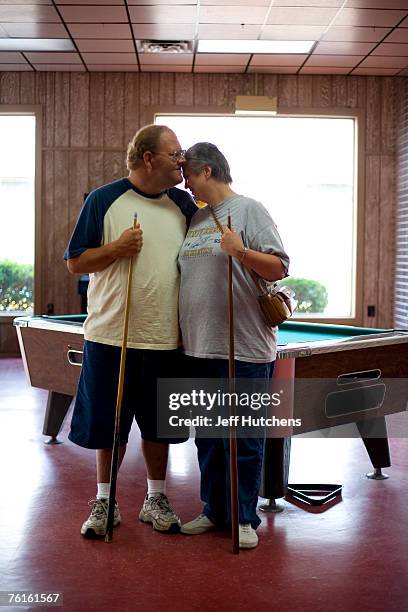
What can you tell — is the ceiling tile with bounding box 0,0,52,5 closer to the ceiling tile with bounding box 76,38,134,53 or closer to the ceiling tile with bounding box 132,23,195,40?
the ceiling tile with bounding box 132,23,195,40

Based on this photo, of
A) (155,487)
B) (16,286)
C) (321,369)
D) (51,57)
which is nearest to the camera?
(155,487)

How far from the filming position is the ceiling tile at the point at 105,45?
23.1 feet

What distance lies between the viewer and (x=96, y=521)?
9.65 ft

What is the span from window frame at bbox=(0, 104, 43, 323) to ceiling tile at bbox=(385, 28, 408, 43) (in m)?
3.54

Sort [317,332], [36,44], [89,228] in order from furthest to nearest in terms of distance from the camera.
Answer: [36,44]
[317,332]
[89,228]

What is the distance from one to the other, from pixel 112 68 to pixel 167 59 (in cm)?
67

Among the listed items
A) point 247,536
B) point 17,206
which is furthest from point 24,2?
point 247,536

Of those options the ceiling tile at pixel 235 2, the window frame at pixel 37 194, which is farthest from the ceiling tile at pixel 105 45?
the ceiling tile at pixel 235 2

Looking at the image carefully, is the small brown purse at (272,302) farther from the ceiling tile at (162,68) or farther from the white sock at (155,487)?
the ceiling tile at (162,68)

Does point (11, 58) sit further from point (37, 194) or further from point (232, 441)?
point (232, 441)

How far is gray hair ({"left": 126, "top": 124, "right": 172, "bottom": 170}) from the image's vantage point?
291cm

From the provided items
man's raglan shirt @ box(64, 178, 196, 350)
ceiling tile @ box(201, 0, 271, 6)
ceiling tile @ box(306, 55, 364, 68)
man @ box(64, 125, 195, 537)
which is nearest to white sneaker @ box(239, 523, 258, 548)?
man @ box(64, 125, 195, 537)

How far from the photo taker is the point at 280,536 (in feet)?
9.76

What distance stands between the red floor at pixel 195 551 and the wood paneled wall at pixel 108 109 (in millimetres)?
4562
